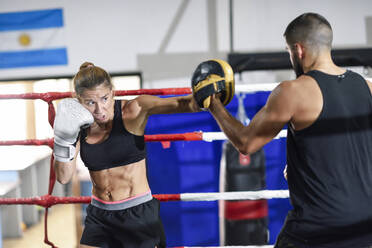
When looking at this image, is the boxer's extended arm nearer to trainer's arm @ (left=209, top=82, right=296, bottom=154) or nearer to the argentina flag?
trainer's arm @ (left=209, top=82, right=296, bottom=154)

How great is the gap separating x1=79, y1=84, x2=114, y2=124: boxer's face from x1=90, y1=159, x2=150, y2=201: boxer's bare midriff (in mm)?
214

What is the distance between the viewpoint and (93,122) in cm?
162

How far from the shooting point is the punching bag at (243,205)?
115 inches

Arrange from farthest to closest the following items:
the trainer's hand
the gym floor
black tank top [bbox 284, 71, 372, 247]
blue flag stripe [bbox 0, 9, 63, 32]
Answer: the gym floor
blue flag stripe [bbox 0, 9, 63, 32]
the trainer's hand
black tank top [bbox 284, 71, 372, 247]

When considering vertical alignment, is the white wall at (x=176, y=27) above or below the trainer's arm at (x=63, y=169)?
above

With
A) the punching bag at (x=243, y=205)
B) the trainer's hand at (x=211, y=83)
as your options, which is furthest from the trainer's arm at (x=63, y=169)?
the punching bag at (x=243, y=205)

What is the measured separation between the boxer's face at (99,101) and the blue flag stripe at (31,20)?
113 inches

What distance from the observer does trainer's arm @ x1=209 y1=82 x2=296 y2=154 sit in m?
1.13

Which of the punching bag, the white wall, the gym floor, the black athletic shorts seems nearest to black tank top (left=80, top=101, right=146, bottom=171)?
the black athletic shorts

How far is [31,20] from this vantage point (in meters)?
4.16

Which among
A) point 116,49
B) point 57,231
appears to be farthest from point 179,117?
point 57,231

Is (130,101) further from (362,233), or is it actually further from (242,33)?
(242,33)

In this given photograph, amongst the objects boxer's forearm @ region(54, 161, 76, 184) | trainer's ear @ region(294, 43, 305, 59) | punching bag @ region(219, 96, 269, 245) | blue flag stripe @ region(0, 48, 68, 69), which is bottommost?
punching bag @ region(219, 96, 269, 245)

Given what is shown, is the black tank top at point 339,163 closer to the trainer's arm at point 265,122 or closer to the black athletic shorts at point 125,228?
the trainer's arm at point 265,122
